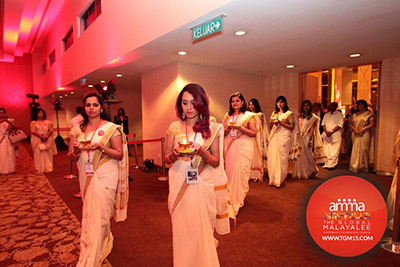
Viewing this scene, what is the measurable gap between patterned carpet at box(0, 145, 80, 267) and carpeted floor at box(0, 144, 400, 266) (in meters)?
0.06

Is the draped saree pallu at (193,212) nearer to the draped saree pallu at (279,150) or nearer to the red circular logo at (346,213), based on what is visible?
the red circular logo at (346,213)

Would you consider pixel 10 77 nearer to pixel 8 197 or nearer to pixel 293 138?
pixel 8 197

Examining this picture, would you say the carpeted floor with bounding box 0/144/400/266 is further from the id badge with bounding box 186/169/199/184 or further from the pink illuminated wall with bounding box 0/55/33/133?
the pink illuminated wall with bounding box 0/55/33/133

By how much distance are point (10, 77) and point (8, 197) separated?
15.4 metres

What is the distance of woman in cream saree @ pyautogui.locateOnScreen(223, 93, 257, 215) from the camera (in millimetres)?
3623

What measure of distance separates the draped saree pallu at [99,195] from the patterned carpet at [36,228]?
21.9 inches

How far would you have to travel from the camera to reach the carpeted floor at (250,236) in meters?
2.50

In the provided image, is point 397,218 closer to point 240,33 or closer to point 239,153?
point 239,153

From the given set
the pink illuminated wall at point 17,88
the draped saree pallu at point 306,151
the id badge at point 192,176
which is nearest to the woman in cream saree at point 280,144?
the draped saree pallu at point 306,151

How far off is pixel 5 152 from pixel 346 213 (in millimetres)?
7765

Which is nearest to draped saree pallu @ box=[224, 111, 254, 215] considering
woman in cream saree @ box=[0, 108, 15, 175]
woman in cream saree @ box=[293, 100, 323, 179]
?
woman in cream saree @ box=[293, 100, 323, 179]

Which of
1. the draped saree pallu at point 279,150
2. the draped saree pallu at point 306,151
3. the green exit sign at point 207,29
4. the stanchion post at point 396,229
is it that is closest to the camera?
the stanchion post at point 396,229

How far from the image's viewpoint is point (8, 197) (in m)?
4.63

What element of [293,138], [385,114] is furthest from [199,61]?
[385,114]
